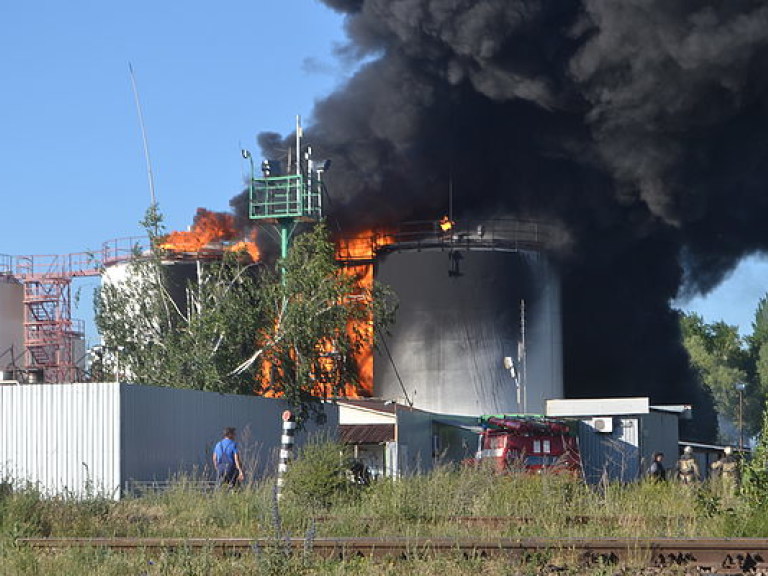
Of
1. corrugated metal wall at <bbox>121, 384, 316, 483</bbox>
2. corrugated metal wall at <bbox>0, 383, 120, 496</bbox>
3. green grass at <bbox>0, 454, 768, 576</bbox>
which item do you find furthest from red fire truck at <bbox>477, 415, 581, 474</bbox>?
corrugated metal wall at <bbox>0, 383, 120, 496</bbox>

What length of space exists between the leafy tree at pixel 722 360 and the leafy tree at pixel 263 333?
65308 millimetres

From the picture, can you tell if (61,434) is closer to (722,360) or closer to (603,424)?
(603,424)

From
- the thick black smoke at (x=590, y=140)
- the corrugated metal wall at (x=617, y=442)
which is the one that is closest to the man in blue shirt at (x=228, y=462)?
the corrugated metal wall at (x=617, y=442)

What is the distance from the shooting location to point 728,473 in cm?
2150

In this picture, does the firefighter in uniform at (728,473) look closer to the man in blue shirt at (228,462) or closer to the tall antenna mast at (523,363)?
the man in blue shirt at (228,462)

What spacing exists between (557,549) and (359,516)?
374cm

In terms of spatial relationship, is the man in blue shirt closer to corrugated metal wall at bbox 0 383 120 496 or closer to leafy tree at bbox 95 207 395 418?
corrugated metal wall at bbox 0 383 120 496

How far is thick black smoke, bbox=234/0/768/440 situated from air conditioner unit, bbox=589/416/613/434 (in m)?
8.85

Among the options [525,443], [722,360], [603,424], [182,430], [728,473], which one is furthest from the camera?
[722,360]

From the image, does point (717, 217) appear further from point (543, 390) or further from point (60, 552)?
point (60, 552)

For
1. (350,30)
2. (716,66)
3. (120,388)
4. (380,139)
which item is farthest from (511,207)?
(120,388)

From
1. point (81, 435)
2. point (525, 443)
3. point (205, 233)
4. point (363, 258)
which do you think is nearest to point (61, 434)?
point (81, 435)

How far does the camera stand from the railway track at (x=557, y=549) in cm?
1202

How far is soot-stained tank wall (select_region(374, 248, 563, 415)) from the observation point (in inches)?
1839
